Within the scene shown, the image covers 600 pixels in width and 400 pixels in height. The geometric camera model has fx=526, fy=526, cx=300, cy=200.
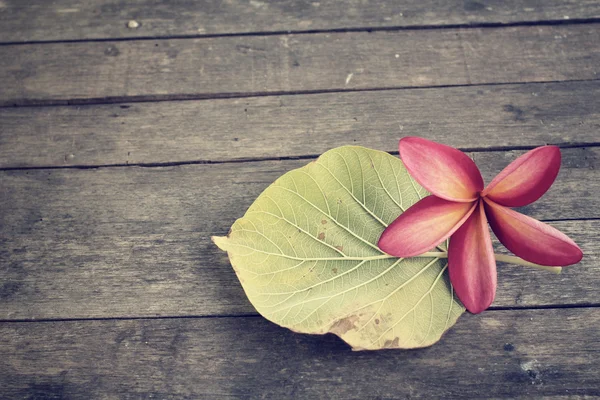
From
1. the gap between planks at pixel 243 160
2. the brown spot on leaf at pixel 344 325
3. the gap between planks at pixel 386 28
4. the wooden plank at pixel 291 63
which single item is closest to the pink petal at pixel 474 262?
the brown spot on leaf at pixel 344 325

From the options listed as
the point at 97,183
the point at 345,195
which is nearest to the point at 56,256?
the point at 97,183

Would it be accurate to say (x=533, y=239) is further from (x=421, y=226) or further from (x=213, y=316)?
(x=213, y=316)

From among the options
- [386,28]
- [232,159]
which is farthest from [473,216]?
[386,28]

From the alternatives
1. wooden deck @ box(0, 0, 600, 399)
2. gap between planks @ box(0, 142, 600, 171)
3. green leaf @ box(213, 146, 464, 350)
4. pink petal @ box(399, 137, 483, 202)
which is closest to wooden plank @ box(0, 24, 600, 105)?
wooden deck @ box(0, 0, 600, 399)

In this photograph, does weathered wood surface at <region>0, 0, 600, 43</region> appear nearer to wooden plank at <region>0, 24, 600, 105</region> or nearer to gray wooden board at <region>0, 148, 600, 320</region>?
wooden plank at <region>0, 24, 600, 105</region>

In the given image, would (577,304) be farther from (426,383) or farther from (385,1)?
(385,1)

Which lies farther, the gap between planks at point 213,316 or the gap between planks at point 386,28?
the gap between planks at point 386,28

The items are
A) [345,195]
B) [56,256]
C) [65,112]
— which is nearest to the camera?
[345,195]

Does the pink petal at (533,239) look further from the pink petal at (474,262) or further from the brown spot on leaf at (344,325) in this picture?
the brown spot on leaf at (344,325)
